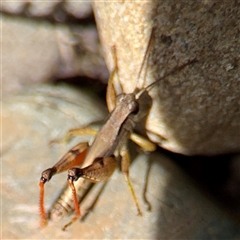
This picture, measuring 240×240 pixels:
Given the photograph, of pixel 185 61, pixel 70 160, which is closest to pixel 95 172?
pixel 70 160

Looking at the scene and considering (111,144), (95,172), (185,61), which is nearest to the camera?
(185,61)

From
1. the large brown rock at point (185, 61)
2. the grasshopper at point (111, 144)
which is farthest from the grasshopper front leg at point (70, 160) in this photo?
the large brown rock at point (185, 61)

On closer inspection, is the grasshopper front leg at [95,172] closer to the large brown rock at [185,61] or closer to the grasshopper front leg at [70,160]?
the grasshopper front leg at [70,160]

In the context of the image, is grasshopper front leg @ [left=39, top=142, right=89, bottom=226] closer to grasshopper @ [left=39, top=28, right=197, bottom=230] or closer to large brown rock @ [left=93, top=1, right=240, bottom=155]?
grasshopper @ [left=39, top=28, right=197, bottom=230]

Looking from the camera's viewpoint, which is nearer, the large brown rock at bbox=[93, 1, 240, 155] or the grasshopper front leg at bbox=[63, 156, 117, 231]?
the large brown rock at bbox=[93, 1, 240, 155]

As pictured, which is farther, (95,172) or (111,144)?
(111,144)

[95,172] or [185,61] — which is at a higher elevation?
[185,61]

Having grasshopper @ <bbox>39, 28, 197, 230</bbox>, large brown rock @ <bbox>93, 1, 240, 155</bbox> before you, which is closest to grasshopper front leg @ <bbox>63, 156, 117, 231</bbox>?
grasshopper @ <bbox>39, 28, 197, 230</bbox>

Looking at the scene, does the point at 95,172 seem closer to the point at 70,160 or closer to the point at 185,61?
the point at 70,160

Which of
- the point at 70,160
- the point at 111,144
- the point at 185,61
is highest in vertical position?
the point at 185,61
